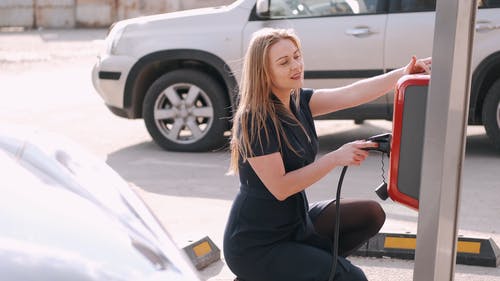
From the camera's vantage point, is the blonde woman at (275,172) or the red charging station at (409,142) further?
the blonde woman at (275,172)

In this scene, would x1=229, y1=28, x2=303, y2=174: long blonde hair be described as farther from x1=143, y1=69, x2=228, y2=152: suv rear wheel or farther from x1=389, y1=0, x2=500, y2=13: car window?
x1=143, y1=69, x2=228, y2=152: suv rear wheel

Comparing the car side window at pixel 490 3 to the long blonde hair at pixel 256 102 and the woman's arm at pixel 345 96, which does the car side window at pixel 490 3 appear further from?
the long blonde hair at pixel 256 102

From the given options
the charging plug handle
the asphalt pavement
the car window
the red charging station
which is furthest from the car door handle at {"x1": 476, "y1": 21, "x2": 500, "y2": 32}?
the red charging station

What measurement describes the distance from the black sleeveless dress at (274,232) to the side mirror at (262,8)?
497cm

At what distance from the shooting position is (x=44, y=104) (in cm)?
1272

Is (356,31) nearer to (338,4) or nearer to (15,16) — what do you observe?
(338,4)

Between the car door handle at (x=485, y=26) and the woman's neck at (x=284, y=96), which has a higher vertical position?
the woman's neck at (x=284, y=96)

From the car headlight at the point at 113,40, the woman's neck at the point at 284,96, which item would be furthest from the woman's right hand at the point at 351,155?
the car headlight at the point at 113,40

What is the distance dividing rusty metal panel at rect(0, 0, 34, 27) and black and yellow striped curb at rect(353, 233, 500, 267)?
899 inches

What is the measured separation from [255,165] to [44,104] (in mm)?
9076

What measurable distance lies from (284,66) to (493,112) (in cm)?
479

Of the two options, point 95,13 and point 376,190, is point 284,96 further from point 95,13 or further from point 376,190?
point 95,13

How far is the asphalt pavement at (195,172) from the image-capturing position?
20.4 feet

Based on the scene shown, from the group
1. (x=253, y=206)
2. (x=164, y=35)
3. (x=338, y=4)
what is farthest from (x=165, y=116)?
(x=253, y=206)
